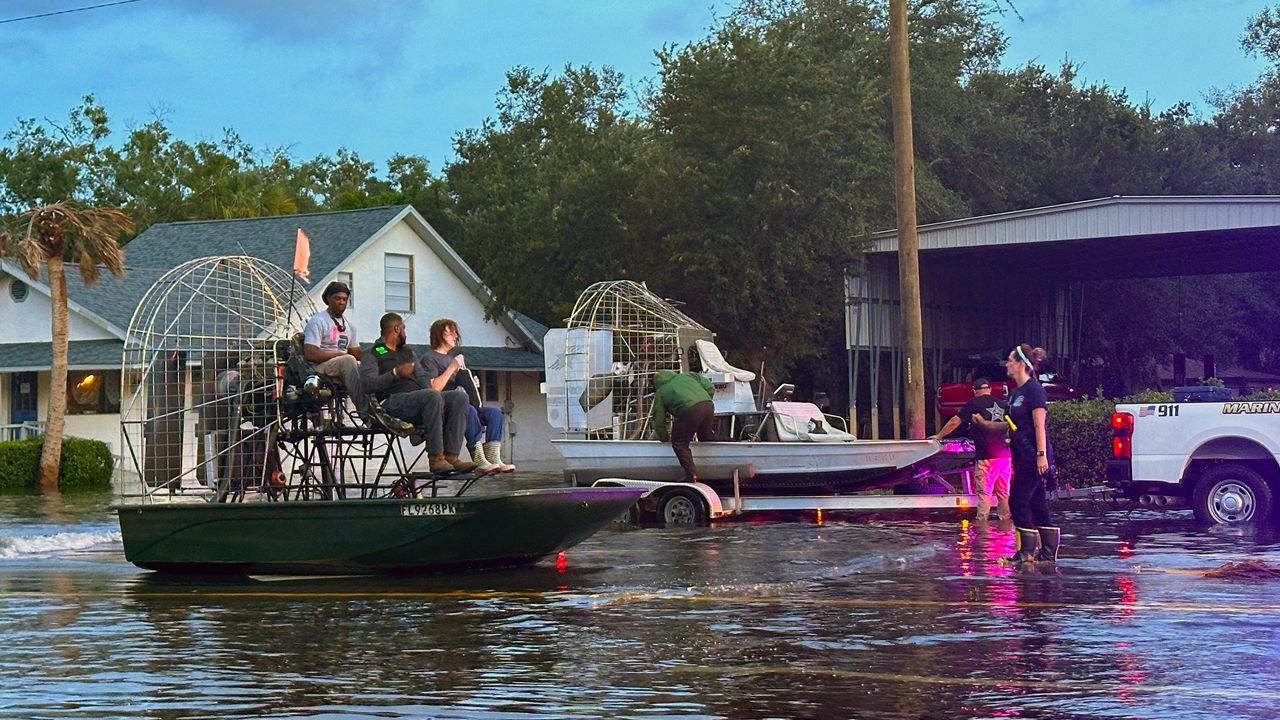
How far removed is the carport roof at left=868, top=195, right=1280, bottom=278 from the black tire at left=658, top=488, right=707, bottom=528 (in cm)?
1239

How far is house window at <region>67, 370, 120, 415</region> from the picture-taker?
118ft

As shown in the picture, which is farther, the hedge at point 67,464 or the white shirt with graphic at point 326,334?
the hedge at point 67,464

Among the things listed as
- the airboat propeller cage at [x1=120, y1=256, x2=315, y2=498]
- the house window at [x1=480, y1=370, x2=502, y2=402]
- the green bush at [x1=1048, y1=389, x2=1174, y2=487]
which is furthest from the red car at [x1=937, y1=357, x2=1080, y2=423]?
the airboat propeller cage at [x1=120, y1=256, x2=315, y2=498]

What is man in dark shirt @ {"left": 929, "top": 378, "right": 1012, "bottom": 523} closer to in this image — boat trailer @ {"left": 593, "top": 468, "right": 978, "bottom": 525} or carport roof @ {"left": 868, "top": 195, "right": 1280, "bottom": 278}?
boat trailer @ {"left": 593, "top": 468, "right": 978, "bottom": 525}

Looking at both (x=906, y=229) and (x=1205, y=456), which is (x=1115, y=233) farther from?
(x=1205, y=456)

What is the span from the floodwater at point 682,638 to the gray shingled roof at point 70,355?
59.2 feet

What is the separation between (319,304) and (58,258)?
822 centimetres

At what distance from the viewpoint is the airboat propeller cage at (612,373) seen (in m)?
22.6

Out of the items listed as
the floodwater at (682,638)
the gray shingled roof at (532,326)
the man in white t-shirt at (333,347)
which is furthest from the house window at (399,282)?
the man in white t-shirt at (333,347)

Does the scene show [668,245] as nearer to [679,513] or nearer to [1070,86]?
[679,513]

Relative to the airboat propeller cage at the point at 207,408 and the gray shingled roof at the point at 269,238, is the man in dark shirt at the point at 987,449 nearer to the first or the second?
the airboat propeller cage at the point at 207,408

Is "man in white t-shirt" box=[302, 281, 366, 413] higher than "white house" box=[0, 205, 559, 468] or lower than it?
lower

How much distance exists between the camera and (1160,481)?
18.6 m

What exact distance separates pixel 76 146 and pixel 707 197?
145 feet
